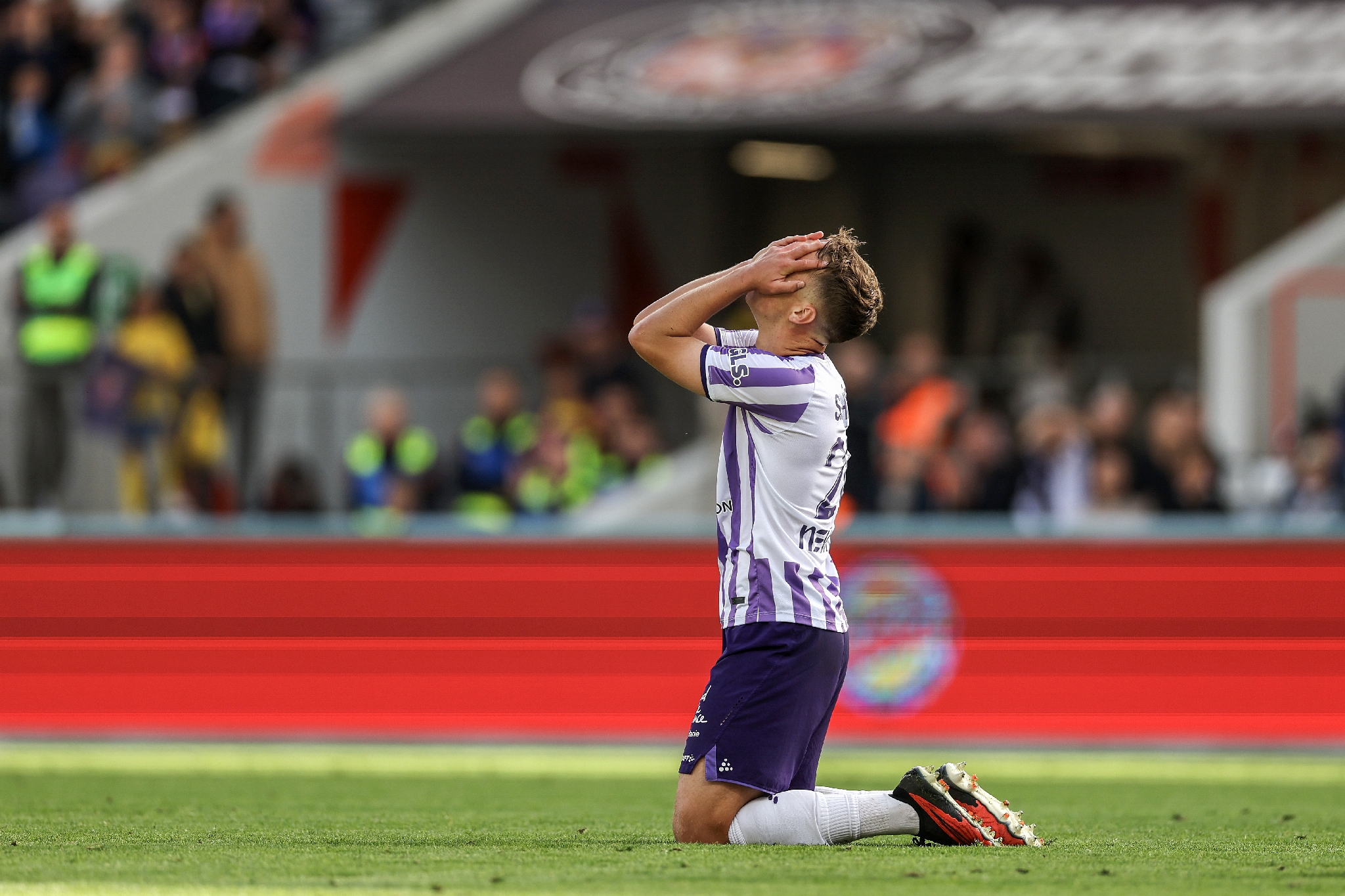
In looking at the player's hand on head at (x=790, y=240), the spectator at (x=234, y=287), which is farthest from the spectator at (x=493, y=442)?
the player's hand on head at (x=790, y=240)

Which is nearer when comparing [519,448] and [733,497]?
[733,497]

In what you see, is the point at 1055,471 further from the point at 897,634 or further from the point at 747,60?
the point at 747,60

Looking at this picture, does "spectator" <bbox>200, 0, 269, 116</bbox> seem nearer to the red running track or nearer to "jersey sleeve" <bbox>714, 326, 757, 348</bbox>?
the red running track

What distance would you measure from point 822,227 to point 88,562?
350 inches

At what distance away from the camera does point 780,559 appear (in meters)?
5.65

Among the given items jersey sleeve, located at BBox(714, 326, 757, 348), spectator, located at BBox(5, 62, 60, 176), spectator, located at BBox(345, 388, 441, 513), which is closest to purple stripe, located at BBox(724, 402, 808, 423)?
jersey sleeve, located at BBox(714, 326, 757, 348)

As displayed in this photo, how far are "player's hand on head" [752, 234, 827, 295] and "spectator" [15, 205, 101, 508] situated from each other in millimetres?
7700

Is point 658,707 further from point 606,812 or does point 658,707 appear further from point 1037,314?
point 1037,314

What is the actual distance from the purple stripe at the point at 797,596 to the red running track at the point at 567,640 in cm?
575

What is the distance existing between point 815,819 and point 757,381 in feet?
4.05

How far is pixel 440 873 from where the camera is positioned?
209 inches

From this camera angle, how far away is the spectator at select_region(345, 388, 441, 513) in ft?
40.2

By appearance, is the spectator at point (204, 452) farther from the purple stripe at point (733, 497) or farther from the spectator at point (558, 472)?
the purple stripe at point (733, 497)

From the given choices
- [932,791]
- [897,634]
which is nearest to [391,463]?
[897,634]
